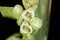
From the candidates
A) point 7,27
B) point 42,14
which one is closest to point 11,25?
point 7,27

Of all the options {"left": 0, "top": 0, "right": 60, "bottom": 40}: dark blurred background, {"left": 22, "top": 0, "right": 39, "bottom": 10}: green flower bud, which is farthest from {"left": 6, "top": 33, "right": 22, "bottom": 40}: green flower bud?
{"left": 22, "top": 0, "right": 39, "bottom": 10}: green flower bud

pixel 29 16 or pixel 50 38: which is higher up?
pixel 29 16

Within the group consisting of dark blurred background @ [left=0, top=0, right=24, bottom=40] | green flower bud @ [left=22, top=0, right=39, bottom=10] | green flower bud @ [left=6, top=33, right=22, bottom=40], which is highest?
green flower bud @ [left=22, top=0, right=39, bottom=10]

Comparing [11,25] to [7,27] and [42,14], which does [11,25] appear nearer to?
[7,27]

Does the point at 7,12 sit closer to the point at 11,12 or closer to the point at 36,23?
the point at 11,12

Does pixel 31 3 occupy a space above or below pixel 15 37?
above

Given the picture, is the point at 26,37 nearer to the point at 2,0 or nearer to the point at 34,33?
the point at 34,33

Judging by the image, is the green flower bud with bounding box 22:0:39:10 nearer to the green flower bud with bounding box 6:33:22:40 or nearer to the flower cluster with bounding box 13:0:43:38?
the flower cluster with bounding box 13:0:43:38

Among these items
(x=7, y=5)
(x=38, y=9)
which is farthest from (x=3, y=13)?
(x=38, y=9)
